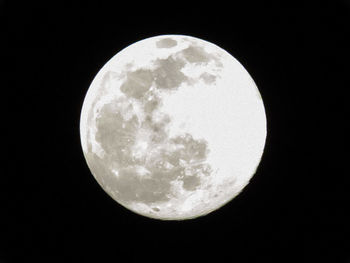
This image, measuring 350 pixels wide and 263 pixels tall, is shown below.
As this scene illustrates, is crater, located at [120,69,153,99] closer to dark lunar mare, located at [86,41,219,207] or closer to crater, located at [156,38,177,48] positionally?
dark lunar mare, located at [86,41,219,207]

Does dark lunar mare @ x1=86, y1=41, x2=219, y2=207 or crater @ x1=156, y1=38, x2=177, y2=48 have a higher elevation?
crater @ x1=156, y1=38, x2=177, y2=48

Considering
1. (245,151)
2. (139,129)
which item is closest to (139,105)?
(139,129)

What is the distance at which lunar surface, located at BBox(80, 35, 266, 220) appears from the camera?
3963 mm

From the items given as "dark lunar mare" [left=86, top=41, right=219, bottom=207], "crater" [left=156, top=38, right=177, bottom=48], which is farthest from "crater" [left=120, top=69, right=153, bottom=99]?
"crater" [left=156, top=38, right=177, bottom=48]

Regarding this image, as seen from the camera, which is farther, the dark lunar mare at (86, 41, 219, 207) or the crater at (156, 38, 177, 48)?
the crater at (156, 38, 177, 48)

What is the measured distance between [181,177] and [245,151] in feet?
2.48

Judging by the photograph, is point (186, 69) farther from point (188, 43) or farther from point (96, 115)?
point (96, 115)

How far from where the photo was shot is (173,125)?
3930 millimetres

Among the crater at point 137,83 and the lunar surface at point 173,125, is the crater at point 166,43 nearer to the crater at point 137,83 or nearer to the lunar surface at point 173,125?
the lunar surface at point 173,125

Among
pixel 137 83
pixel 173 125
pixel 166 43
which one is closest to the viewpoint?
pixel 173 125

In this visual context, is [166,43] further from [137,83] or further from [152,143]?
[152,143]

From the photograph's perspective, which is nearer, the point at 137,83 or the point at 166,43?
the point at 137,83

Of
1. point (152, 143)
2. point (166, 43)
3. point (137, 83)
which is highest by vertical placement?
point (166, 43)

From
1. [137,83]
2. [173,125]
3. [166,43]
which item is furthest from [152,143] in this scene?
[166,43]
